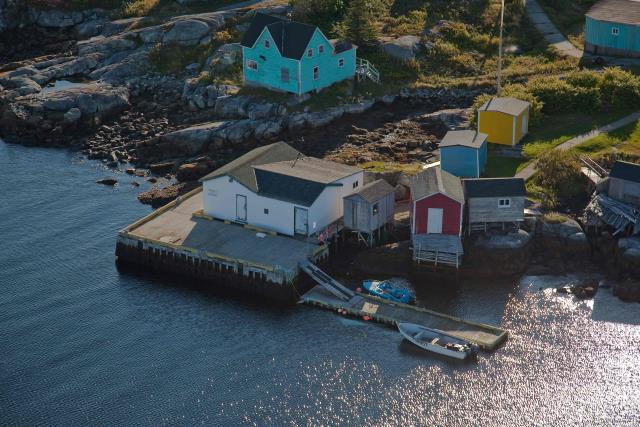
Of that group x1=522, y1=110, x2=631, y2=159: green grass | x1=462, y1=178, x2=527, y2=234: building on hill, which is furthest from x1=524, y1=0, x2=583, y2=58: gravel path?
x1=462, y1=178, x2=527, y2=234: building on hill

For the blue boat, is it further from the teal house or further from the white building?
the teal house

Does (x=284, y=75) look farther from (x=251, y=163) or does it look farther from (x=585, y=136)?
(x=585, y=136)

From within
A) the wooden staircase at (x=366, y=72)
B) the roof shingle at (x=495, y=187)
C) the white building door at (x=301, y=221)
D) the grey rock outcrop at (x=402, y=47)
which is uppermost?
the grey rock outcrop at (x=402, y=47)

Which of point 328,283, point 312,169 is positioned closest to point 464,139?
point 312,169

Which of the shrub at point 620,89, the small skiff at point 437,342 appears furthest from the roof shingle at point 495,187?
the shrub at point 620,89

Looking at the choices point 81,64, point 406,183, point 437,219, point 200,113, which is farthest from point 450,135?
point 81,64

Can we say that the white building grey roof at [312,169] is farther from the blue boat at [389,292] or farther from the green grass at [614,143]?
the green grass at [614,143]

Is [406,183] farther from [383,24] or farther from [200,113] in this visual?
[383,24]
